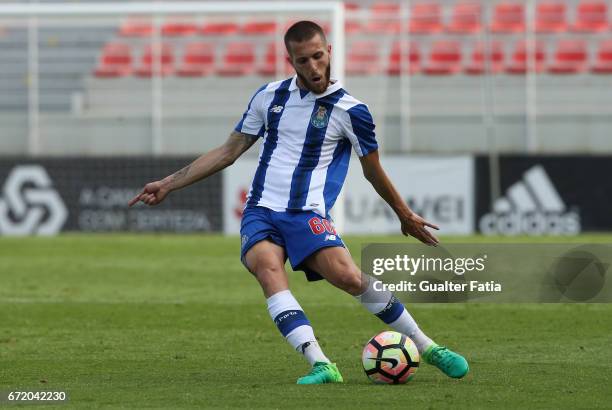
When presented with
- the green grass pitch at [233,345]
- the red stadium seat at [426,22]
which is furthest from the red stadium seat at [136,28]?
the green grass pitch at [233,345]

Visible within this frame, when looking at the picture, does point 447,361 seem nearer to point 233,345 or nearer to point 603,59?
point 233,345

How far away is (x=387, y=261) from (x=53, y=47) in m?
17.7

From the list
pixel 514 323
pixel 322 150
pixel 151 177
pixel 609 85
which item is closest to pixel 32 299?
pixel 514 323

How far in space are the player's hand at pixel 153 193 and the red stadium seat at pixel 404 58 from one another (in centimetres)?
1714

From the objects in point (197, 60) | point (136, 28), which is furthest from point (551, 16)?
point (136, 28)

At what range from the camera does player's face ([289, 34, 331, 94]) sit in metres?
6.35

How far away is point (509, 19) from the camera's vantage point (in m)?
24.4

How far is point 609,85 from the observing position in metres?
23.0

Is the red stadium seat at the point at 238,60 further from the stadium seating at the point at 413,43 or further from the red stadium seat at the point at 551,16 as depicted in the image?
the red stadium seat at the point at 551,16

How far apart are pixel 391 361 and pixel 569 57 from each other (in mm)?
18515

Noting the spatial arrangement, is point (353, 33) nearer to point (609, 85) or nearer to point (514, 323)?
point (609, 85)

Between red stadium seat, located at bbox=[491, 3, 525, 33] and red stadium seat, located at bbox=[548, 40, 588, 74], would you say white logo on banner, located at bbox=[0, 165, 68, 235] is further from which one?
red stadium seat, located at bbox=[548, 40, 588, 74]

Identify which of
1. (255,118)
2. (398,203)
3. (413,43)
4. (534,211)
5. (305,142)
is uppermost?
(413,43)

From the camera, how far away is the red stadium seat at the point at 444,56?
79.0 feet
